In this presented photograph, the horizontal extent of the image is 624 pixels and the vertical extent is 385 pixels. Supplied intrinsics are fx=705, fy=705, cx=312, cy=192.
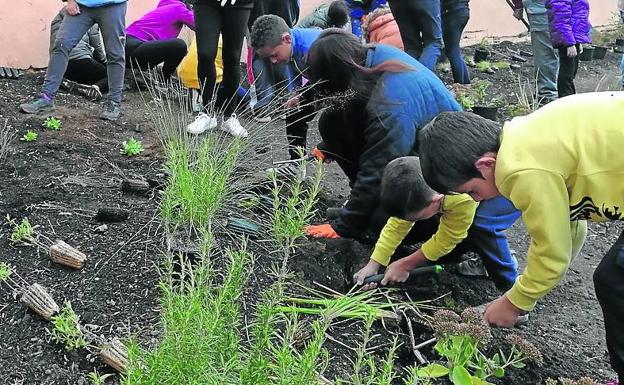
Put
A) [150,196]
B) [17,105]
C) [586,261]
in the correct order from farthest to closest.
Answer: [17,105] → [586,261] → [150,196]

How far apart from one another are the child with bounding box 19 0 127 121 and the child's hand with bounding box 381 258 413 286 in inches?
126

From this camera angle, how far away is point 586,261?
4.12 metres

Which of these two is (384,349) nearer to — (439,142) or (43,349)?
(439,142)

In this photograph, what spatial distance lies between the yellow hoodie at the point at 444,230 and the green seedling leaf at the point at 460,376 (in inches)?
28.9

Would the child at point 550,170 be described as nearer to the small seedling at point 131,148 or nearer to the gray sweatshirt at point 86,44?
the small seedling at point 131,148

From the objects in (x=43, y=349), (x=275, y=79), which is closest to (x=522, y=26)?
(x=275, y=79)

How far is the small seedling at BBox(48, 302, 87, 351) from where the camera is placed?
2.54 m

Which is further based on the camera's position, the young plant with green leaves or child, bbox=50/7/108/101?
child, bbox=50/7/108/101

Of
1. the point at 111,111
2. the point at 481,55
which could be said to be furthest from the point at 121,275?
the point at 481,55

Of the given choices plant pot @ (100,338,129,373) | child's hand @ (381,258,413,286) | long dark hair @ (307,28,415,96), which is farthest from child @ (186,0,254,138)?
plant pot @ (100,338,129,373)

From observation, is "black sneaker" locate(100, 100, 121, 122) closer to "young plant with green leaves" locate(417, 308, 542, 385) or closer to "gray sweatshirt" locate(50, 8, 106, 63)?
"gray sweatshirt" locate(50, 8, 106, 63)

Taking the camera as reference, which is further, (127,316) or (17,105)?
(17,105)

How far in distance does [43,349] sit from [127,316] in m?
0.34

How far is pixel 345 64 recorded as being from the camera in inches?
127
